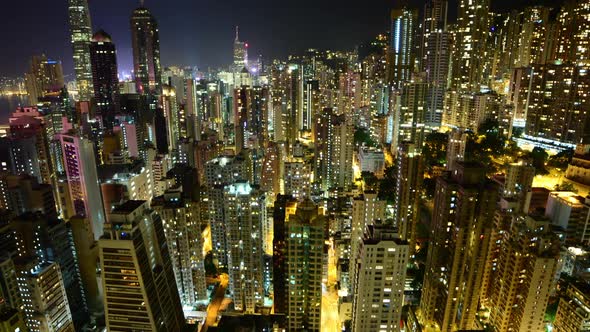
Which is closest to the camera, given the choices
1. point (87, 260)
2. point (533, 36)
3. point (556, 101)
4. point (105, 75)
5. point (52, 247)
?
point (52, 247)

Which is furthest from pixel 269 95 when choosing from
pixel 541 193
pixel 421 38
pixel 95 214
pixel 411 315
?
pixel 411 315

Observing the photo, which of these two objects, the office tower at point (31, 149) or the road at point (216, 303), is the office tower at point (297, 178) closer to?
the road at point (216, 303)

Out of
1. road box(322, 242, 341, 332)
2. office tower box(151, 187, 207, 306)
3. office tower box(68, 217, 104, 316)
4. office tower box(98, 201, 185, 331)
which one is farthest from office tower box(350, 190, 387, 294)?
office tower box(68, 217, 104, 316)

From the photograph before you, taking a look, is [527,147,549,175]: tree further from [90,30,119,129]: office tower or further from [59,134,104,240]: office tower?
[90,30,119,129]: office tower

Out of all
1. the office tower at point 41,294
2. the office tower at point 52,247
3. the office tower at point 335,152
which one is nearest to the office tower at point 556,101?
the office tower at point 335,152

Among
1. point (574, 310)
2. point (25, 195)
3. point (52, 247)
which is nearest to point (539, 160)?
point (574, 310)

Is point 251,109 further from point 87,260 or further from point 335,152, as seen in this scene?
point 87,260

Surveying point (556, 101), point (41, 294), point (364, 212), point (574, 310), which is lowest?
point (574, 310)
